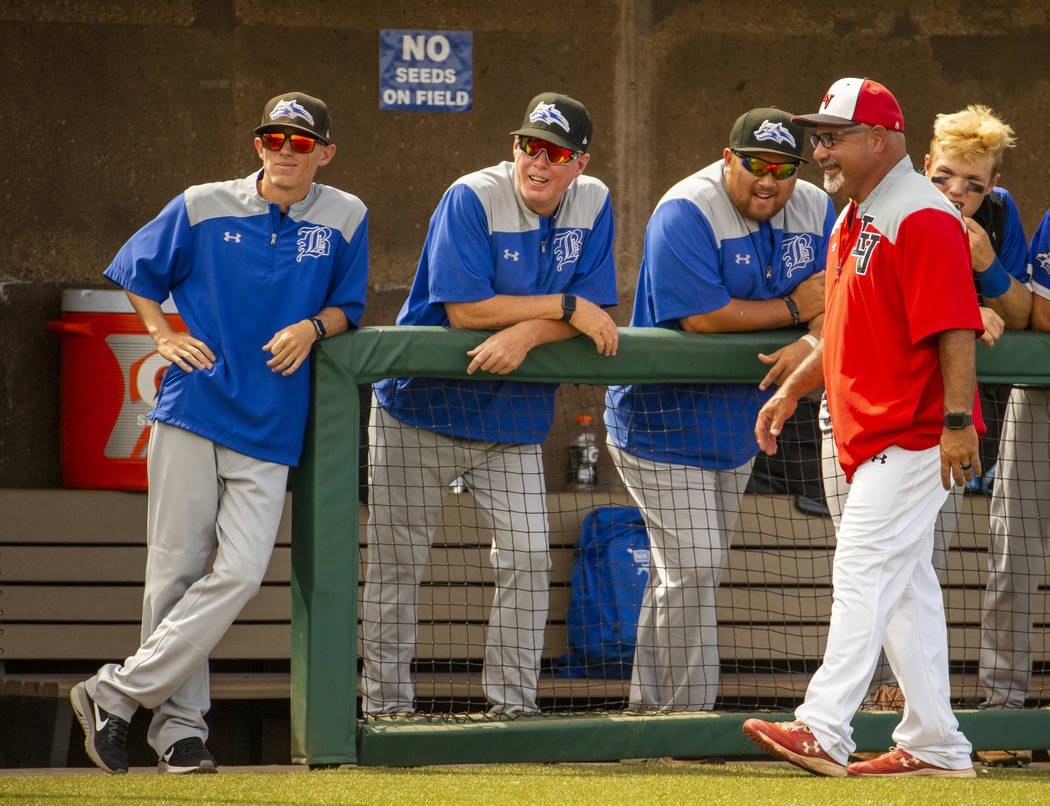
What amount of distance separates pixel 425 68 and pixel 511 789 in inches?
134

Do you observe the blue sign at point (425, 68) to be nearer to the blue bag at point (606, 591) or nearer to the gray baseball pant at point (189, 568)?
the blue bag at point (606, 591)

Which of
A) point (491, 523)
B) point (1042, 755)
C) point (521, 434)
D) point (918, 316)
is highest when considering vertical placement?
point (918, 316)

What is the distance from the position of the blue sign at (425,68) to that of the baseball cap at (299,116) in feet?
6.51

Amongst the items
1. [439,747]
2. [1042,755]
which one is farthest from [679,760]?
[1042,755]

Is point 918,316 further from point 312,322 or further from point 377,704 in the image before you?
point 377,704

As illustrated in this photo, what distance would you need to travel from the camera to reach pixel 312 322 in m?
3.46

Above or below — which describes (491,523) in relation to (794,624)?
above

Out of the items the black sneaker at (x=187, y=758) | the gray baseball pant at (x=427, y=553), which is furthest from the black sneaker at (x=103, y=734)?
the gray baseball pant at (x=427, y=553)

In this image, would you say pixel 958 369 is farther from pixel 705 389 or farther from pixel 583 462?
pixel 583 462

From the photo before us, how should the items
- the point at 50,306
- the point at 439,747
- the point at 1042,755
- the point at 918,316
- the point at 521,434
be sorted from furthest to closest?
the point at 50,306
the point at 1042,755
the point at 521,434
the point at 439,747
the point at 918,316

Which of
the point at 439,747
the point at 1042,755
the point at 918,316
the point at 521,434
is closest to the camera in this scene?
the point at 918,316

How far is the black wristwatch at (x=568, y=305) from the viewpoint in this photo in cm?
351

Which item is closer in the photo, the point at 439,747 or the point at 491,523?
the point at 439,747

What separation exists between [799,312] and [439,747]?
1559 millimetres
